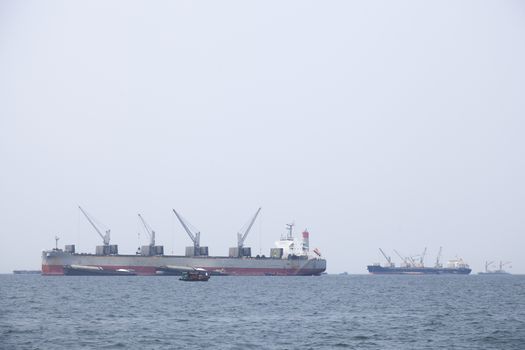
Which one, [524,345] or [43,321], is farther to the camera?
[43,321]

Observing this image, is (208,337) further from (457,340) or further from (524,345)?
(524,345)

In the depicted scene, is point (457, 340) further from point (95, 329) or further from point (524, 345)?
point (95, 329)

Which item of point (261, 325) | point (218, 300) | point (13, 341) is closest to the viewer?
point (13, 341)

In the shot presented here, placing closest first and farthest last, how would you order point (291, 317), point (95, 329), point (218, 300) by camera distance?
1. point (95, 329)
2. point (291, 317)
3. point (218, 300)

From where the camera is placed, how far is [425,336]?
6625 centimetres

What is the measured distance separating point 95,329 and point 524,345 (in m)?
39.3

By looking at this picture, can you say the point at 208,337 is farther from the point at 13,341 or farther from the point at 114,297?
the point at 114,297

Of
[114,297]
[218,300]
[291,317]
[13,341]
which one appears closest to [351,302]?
[218,300]

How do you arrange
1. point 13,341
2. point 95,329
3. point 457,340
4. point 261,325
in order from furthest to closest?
point 261,325, point 95,329, point 457,340, point 13,341

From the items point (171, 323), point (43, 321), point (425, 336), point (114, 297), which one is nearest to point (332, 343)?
point (425, 336)

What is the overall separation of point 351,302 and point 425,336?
44403mm

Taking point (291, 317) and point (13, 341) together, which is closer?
point (13, 341)

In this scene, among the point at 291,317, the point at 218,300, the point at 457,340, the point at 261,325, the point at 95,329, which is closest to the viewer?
the point at 457,340

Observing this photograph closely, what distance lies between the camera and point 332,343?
61344 mm
